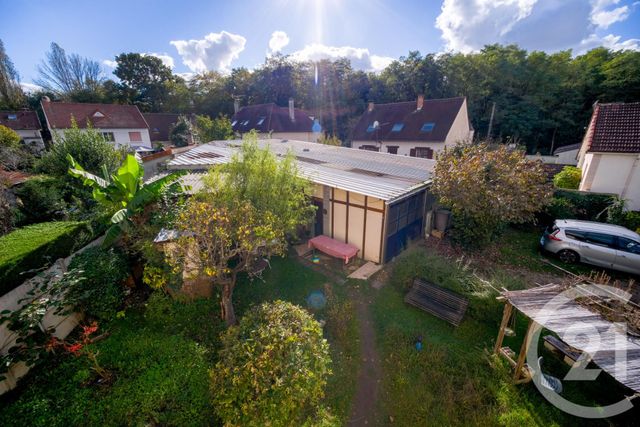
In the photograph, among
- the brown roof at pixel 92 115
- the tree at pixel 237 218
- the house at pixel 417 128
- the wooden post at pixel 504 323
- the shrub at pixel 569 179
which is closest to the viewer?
the wooden post at pixel 504 323

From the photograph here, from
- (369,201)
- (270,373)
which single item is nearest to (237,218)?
(270,373)

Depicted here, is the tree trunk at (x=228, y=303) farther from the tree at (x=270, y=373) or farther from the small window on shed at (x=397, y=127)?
the small window on shed at (x=397, y=127)

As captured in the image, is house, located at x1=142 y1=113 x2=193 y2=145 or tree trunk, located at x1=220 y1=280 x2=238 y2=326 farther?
house, located at x1=142 y1=113 x2=193 y2=145

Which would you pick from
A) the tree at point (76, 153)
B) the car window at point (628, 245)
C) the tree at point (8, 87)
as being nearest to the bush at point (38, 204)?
the tree at point (76, 153)

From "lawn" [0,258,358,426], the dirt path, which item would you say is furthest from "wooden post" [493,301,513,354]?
"lawn" [0,258,358,426]

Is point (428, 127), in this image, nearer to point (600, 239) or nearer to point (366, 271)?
point (600, 239)

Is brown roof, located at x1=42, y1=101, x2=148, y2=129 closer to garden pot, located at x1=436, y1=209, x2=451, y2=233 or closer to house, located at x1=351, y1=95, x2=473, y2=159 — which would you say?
house, located at x1=351, y1=95, x2=473, y2=159
